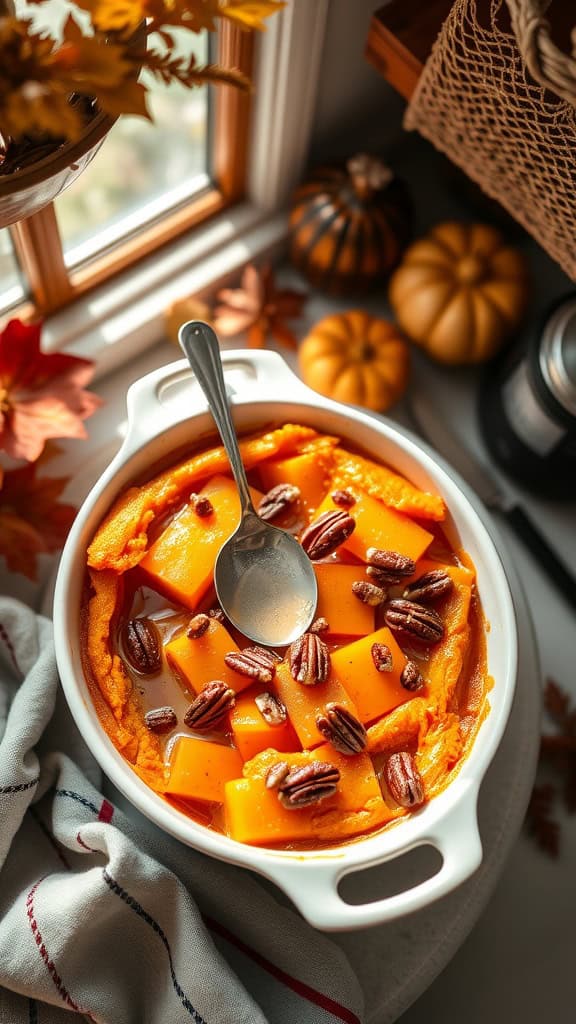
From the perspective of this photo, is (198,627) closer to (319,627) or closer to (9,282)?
(319,627)

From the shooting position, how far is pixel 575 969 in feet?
→ 4.09

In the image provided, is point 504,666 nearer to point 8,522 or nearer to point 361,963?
point 361,963

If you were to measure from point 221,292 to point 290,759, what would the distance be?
77cm

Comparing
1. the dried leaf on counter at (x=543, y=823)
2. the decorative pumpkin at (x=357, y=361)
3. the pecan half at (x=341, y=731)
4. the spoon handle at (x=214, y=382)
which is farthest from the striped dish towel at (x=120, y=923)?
the decorative pumpkin at (x=357, y=361)

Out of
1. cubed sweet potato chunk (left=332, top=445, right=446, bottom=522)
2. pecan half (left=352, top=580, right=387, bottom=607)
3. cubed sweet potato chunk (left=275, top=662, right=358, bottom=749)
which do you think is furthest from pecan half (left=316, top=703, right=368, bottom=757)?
cubed sweet potato chunk (left=332, top=445, right=446, bottom=522)

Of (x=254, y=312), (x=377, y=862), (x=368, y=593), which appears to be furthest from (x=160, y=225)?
(x=377, y=862)

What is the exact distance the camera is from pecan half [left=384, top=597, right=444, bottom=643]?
995 mm

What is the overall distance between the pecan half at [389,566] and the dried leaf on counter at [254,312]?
1.67 feet

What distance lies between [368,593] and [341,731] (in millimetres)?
154

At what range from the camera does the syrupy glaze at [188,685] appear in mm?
952

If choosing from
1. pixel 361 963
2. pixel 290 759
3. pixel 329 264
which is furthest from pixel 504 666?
pixel 329 264

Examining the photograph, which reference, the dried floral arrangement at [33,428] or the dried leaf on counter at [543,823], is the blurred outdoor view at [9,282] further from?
the dried leaf on counter at [543,823]

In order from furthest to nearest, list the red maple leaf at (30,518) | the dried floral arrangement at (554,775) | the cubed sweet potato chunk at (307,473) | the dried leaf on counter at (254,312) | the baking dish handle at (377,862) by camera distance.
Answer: the dried leaf on counter at (254,312), the dried floral arrangement at (554,775), the red maple leaf at (30,518), the cubed sweet potato chunk at (307,473), the baking dish handle at (377,862)

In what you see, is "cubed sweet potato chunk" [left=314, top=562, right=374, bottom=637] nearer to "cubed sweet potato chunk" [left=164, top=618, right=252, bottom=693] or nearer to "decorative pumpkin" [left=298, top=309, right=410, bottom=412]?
"cubed sweet potato chunk" [left=164, top=618, right=252, bottom=693]
